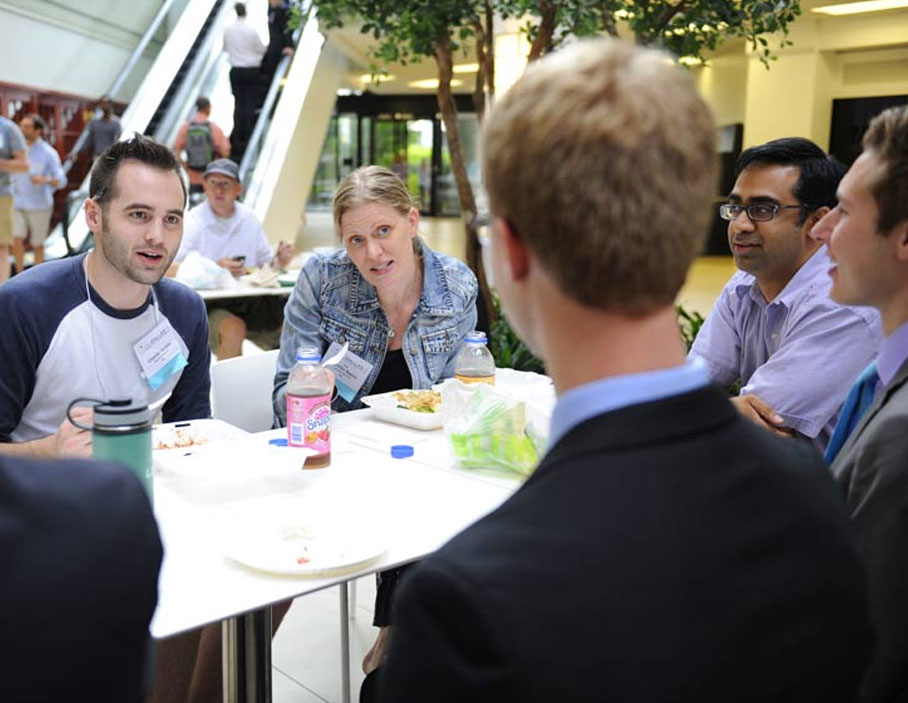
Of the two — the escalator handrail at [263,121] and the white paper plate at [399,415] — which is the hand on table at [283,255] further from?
the escalator handrail at [263,121]

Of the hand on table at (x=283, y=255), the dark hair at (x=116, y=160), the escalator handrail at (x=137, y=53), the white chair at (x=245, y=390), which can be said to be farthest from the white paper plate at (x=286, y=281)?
the escalator handrail at (x=137, y=53)

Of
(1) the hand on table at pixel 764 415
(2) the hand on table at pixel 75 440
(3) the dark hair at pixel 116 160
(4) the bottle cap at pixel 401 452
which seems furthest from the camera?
(3) the dark hair at pixel 116 160

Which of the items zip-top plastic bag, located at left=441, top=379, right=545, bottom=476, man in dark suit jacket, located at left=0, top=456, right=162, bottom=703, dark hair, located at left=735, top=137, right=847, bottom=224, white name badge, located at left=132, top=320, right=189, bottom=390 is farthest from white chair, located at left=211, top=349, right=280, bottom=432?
man in dark suit jacket, located at left=0, top=456, right=162, bottom=703

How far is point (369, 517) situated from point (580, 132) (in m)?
1.15

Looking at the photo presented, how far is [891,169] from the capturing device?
1.27 meters

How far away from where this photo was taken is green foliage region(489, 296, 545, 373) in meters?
5.05

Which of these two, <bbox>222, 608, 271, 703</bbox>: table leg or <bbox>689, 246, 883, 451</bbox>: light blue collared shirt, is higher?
<bbox>689, 246, 883, 451</bbox>: light blue collared shirt

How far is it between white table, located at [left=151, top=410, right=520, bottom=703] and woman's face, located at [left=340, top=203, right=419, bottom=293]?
2.16 feet

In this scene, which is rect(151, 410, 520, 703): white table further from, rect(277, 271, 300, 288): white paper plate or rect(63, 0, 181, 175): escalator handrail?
rect(63, 0, 181, 175): escalator handrail

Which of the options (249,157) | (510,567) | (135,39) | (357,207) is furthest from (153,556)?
(135,39)

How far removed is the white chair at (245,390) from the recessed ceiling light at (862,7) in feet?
32.1

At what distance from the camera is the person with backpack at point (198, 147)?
859 cm

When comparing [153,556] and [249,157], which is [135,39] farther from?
[153,556]

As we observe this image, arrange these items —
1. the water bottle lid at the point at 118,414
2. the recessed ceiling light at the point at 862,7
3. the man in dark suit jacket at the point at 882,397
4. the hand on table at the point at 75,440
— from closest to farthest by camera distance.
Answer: the man in dark suit jacket at the point at 882,397 → the water bottle lid at the point at 118,414 → the hand on table at the point at 75,440 → the recessed ceiling light at the point at 862,7
